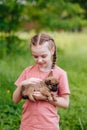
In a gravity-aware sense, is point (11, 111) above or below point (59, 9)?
below

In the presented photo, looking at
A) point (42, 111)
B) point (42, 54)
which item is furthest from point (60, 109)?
point (42, 54)

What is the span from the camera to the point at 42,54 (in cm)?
412

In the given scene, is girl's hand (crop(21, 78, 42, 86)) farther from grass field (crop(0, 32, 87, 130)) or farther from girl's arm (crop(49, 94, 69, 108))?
grass field (crop(0, 32, 87, 130))

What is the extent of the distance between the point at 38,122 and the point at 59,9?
8.82m

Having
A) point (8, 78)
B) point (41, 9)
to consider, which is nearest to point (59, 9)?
point (41, 9)

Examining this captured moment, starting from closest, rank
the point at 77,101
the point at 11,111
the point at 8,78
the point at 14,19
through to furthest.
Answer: the point at 11,111, the point at 77,101, the point at 8,78, the point at 14,19

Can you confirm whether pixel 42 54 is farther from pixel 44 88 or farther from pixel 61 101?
pixel 61 101

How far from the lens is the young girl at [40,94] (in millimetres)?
4148

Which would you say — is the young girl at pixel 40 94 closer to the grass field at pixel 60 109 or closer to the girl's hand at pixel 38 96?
the girl's hand at pixel 38 96

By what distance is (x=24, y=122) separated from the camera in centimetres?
425

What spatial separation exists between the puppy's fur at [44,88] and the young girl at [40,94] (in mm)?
33

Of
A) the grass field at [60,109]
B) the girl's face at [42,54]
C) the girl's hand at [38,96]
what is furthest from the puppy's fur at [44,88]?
the grass field at [60,109]

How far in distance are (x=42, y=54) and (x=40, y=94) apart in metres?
0.34

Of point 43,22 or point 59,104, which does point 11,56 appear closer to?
point 43,22
